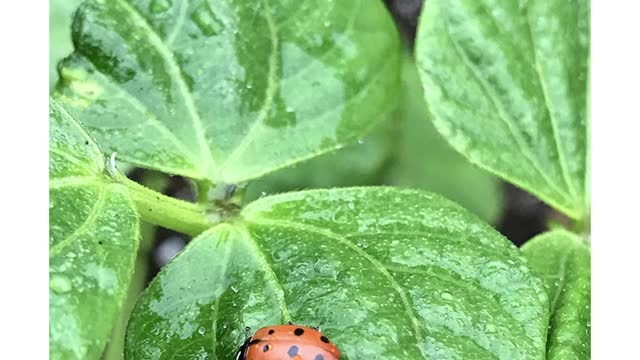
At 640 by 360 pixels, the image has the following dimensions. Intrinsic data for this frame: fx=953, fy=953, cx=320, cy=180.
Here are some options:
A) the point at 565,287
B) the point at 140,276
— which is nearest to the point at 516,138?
the point at 565,287

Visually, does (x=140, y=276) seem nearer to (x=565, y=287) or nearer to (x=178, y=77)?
(x=178, y=77)

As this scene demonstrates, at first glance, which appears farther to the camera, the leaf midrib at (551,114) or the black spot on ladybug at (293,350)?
the leaf midrib at (551,114)

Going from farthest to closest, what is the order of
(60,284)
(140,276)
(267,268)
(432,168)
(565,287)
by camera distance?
A: (432,168) → (140,276) → (565,287) → (267,268) → (60,284)

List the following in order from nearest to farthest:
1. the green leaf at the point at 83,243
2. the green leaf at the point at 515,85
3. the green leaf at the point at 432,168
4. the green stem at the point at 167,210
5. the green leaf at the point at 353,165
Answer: the green leaf at the point at 83,243, the green stem at the point at 167,210, the green leaf at the point at 515,85, the green leaf at the point at 353,165, the green leaf at the point at 432,168

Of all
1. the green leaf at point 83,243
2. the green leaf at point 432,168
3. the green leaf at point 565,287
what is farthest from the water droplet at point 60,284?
the green leaf at point 432,168

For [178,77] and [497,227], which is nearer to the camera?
[178,77]

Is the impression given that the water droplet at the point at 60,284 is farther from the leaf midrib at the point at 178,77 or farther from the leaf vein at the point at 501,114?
the leaf vein at the point at 501,114
